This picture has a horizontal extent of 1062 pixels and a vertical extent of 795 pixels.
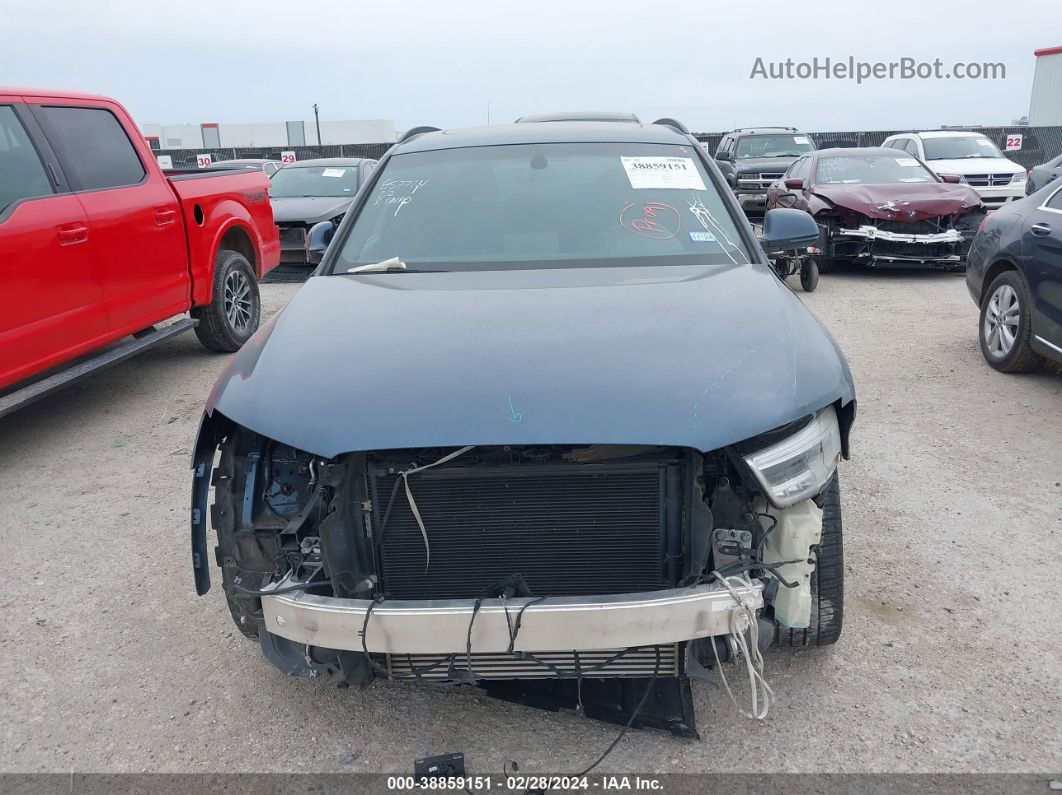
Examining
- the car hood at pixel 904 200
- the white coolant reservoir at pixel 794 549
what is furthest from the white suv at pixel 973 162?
the white coolant reservoir at pixel 794 549

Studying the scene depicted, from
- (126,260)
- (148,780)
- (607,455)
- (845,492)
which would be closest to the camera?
(607,455)

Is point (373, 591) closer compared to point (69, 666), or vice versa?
point (373, 591)

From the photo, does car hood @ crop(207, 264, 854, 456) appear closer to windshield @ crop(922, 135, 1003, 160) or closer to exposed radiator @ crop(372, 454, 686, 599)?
exposed radiator @ crop(372, 454, 686, 599)

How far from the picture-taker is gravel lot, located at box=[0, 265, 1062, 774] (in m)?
2.57

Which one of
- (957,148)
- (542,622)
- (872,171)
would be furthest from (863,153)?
(542,622)

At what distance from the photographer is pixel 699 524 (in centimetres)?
232

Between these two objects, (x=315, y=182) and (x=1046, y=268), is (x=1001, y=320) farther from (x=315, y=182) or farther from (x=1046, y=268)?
(x=315, y=182)

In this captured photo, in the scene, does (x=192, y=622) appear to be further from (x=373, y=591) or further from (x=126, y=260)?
(x=126, y=260)

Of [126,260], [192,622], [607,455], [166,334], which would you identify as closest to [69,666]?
[192,622]

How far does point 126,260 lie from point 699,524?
4640 millimetres

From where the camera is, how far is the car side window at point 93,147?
530 cm

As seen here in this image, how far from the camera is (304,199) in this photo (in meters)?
11.7

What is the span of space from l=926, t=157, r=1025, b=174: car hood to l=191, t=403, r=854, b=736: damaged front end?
46.2 feet

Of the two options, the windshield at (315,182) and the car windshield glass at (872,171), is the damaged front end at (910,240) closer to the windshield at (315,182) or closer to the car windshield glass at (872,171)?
the car windshield glass at (872,171)
